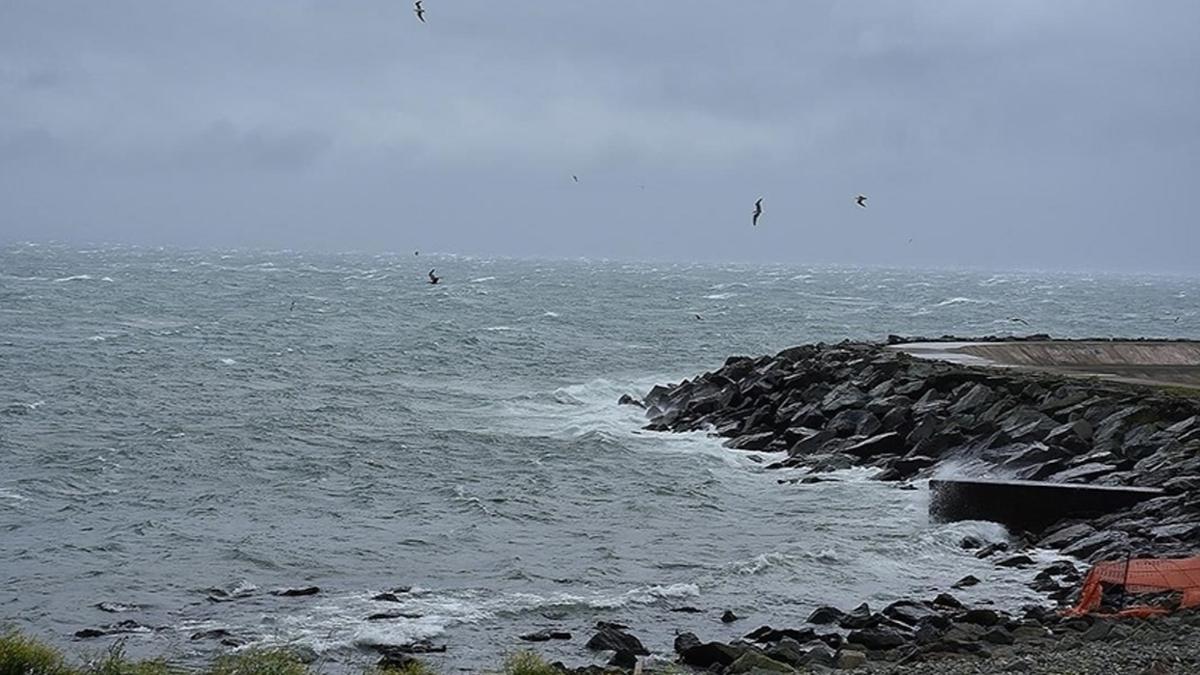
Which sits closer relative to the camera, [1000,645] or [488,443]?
[1000,645]

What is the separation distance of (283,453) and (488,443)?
5053mm

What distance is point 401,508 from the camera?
25.7 meters

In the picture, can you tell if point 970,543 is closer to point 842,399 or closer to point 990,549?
point 990,549

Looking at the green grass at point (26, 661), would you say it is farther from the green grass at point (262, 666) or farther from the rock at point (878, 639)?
the rock at point (878, 639)

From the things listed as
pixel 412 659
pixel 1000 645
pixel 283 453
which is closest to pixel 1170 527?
pixel 1000 645

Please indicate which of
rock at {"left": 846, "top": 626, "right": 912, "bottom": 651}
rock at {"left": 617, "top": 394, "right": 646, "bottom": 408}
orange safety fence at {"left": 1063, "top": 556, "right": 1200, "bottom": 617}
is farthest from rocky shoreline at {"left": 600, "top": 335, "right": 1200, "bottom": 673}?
orange safety fence at {"left": 1063, "top": 556, "right": 1200, "bottom": 617}

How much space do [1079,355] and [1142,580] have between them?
2590cm

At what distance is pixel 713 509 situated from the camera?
85.6ft

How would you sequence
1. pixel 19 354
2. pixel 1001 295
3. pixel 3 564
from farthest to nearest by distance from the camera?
pixel 1001 295, pixel 19 354, pixel 3 564

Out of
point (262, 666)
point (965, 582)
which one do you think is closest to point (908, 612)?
point (965, 582)

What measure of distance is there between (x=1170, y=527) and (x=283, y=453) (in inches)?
749

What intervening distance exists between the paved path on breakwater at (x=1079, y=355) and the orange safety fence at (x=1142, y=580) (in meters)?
19.4

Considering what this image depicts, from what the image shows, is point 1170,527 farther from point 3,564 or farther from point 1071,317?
point 1071,317

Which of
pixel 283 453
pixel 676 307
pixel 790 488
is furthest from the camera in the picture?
pixel 676 307
